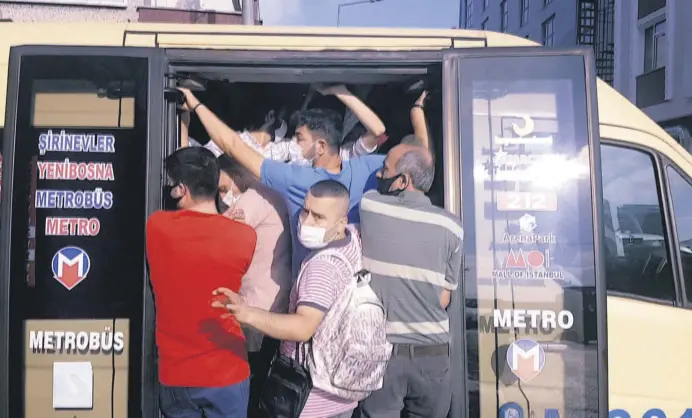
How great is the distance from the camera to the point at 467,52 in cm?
313

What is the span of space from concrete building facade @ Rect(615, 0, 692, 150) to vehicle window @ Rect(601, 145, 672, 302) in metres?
12.2

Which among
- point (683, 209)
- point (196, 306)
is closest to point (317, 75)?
point (196, 306)

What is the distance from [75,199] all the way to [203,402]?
117cm

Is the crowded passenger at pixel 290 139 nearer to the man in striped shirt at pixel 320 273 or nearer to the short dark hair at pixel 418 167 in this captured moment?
the short dark hair at pixel 418 167

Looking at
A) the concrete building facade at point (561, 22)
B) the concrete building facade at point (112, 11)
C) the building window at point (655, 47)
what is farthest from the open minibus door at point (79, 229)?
the building window at point (655, 47)

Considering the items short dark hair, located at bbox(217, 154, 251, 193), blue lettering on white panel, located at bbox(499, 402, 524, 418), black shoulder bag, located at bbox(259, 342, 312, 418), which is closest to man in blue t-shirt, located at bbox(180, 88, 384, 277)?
short dark hair, located at bbox(217, 154, 251, 193)

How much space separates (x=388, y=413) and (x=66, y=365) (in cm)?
158

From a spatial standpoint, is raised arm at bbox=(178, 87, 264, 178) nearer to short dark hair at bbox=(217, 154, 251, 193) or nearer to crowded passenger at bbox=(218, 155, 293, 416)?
crowded passenger at bbox=(218, 155, 293, 416)

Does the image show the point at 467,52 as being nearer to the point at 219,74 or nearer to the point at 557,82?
the point at 557,82

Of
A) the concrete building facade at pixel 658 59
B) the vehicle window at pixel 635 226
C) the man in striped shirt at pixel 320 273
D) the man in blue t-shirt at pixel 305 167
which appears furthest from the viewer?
the concrete building facade at pixel 658 59

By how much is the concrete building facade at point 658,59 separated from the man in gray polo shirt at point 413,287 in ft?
43.7

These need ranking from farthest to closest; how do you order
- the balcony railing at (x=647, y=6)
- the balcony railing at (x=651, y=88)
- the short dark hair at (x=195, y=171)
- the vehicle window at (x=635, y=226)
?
1. the balcony railing at (x=647, y=6)
2. the balcony railing at (x=651, y=88)
3. the vehicle window at (x=635, y=226)
4. the short dark hair at (x=195, y=171)

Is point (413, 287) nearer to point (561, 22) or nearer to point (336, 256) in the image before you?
point (336, 256)

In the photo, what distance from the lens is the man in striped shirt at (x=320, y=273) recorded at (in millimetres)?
2674
